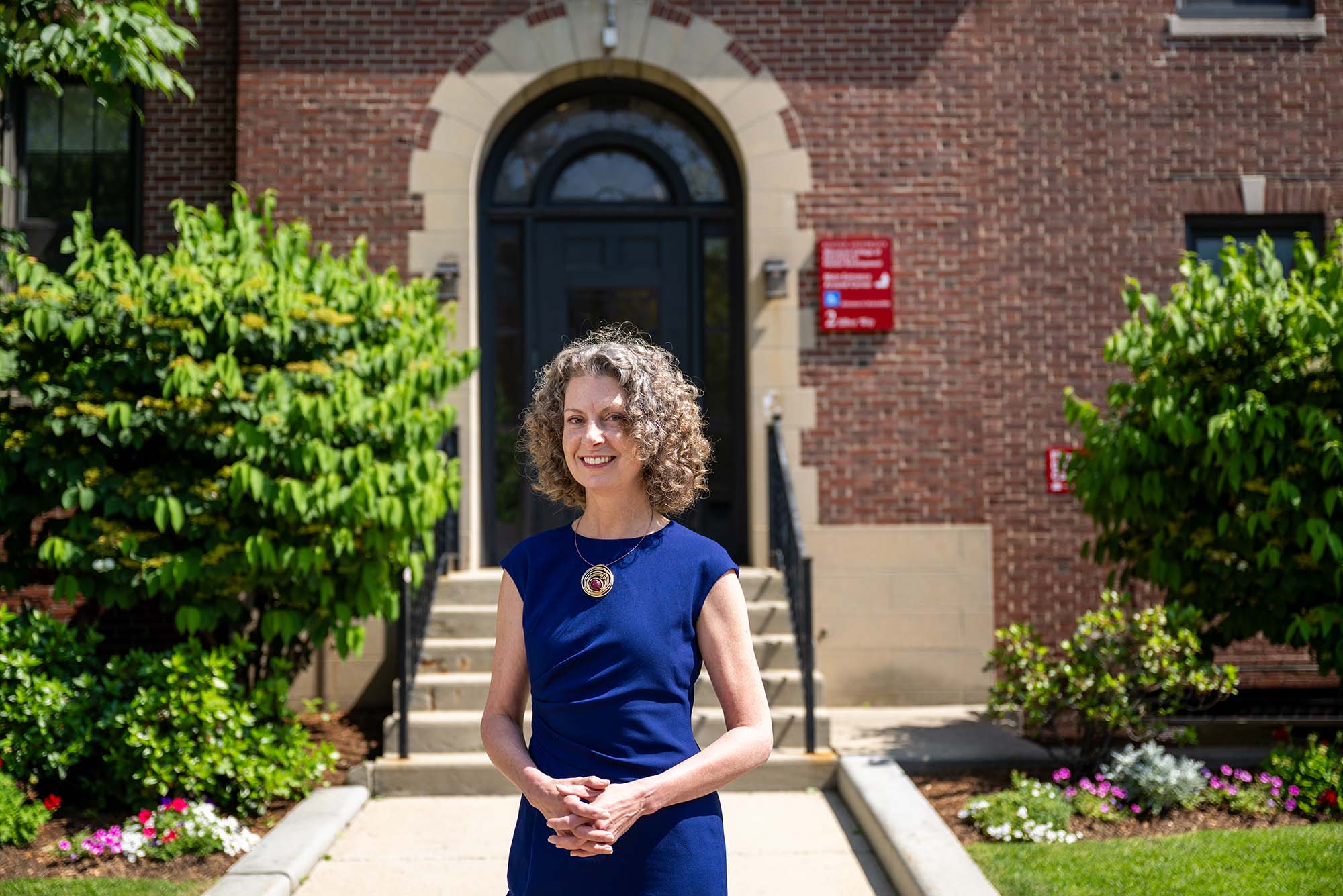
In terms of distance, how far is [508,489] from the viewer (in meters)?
8.32

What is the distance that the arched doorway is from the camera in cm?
830


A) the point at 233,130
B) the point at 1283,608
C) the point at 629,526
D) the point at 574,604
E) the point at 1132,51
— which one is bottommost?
the point at 1283,608

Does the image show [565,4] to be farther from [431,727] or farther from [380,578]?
[431,727]

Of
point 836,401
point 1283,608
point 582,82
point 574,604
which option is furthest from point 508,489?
point 574,604

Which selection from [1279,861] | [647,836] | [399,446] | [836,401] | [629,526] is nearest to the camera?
[647,836]

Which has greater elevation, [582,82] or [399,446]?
[582,82]

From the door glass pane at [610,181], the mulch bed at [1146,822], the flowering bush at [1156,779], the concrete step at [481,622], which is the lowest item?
the mulch bed at [1146,822]

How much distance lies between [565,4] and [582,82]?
56 cm

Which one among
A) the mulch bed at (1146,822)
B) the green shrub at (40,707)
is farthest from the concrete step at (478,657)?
the green shrub at (40,707)

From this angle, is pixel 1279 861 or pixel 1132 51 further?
pixel 1132 51

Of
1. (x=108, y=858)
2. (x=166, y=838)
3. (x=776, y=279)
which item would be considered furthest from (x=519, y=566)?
(x=776, y=279)

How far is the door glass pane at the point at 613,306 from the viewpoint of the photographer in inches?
328

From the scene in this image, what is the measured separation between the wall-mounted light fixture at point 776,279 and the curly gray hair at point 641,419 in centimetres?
537

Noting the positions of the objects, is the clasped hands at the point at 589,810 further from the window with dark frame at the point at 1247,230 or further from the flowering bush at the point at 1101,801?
the window with dark frame at the point at 1247,230
